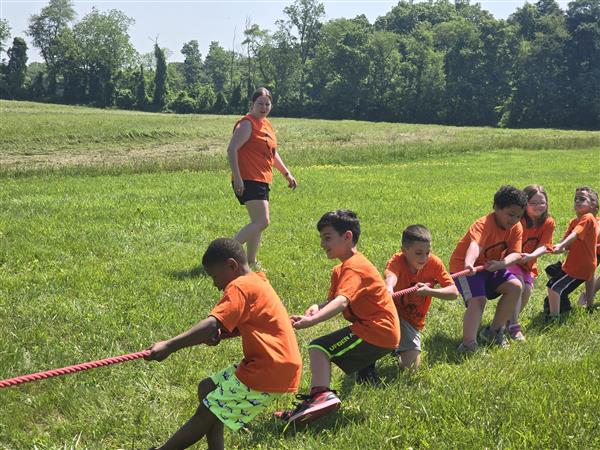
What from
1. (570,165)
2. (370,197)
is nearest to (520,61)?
(570,165)

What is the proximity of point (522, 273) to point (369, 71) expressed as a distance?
306 feet

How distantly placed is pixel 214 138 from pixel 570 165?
2241 cm

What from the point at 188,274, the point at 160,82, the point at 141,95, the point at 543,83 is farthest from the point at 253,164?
the point at 160,82

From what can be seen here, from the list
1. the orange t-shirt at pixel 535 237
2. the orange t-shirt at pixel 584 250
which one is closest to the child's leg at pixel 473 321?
the orange t-shirt at pixel 535 237

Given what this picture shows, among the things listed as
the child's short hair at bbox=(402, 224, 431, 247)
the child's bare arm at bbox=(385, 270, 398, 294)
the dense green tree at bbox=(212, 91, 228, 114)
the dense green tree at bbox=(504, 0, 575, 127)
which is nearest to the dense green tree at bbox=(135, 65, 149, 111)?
the dense green tree at bbox=(212, 91, 228, 114)

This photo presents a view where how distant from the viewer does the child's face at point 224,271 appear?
3.64 meters

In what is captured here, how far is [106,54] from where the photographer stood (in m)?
99.9

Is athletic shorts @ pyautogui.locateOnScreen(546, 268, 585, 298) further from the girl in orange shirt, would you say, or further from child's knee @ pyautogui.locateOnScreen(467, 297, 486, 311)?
child's knee @ pyautogui.locateOnScreen(467, 297, 486, 311)

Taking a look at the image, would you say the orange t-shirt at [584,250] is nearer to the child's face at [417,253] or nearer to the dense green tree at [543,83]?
the child's face at [417,253]

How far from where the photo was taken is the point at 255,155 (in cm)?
781

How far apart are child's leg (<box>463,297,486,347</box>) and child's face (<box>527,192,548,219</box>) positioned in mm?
1298

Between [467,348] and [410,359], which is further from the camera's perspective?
[467,348]

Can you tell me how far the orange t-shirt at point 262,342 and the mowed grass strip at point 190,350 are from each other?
57 cm

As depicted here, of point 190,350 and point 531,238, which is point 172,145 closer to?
point 531,238
